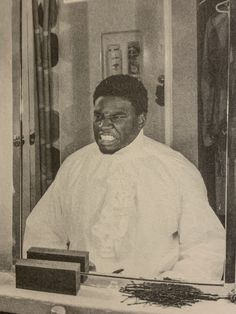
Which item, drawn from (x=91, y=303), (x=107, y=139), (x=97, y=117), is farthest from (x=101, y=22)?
(x=91, y=303)

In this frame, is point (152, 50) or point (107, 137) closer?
point (152, 50)

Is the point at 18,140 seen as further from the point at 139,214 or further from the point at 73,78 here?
the point at 139,214

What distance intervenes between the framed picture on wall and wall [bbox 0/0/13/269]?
1.82 feet

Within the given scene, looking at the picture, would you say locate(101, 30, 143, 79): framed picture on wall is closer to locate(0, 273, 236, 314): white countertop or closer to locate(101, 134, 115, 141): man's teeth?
locate(101, 134, 115, 141): man's teeth

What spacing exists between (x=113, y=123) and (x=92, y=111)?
117 millimetres

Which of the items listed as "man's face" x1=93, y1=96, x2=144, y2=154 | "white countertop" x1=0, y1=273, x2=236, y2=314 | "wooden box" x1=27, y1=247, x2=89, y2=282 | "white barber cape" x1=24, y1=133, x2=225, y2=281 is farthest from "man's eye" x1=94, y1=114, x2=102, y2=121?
"white countertop" x1=0, y1=273, x2=236, y2=314

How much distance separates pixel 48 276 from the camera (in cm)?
232

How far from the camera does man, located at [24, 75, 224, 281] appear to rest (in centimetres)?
219

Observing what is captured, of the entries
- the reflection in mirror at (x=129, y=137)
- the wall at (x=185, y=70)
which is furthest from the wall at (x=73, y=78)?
the wall at (x=185, y=70)

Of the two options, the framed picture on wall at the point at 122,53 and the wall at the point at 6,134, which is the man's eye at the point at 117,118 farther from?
the wall at the point at 6,134

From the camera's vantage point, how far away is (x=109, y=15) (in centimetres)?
226

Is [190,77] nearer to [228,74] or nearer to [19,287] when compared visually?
[228,74]

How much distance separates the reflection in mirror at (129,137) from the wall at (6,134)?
0.40 feet

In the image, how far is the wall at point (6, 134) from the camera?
2.51 m
